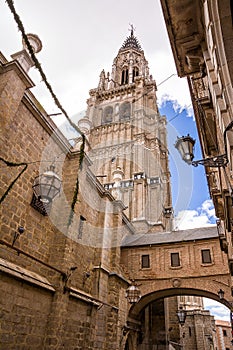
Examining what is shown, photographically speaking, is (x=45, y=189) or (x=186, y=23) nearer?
(x=186, y=23)

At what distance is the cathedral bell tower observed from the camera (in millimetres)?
27391

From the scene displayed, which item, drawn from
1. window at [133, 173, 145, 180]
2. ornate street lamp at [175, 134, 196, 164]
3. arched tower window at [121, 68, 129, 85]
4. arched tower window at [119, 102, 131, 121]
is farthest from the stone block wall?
arched tower window at [121, 68, 129, 85]

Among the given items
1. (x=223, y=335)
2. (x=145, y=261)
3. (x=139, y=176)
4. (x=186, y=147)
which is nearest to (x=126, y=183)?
(x=139, y=176)

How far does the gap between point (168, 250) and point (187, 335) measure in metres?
15.6

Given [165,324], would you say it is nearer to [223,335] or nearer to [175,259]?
[175,259]

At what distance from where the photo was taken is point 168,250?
54.6 feet

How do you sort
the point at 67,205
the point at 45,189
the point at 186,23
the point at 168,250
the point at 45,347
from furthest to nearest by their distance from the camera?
the point at 168,250
the point at 67,205
the point at 45,347
the point at 45,189
the point at 186,23

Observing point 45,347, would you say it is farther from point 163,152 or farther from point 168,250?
point 163,152

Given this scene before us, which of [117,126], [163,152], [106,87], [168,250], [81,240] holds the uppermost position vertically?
[106,87]

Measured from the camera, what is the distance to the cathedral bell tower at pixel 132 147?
27391 mm

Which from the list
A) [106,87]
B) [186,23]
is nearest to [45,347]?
[186,23]

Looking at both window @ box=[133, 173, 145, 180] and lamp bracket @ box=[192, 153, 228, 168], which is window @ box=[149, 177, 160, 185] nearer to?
window @ box=[133, 173, 145, 180]

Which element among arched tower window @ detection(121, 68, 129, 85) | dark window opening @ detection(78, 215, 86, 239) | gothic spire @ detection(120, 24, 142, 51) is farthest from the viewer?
gothic spire @ detection(120, 24, 142, 51)

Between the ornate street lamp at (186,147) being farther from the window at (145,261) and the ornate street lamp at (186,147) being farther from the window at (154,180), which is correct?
the window at (154,180)
